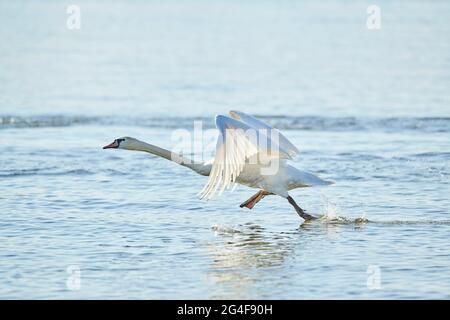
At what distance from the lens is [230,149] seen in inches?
447

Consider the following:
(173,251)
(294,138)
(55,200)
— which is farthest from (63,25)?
(173,251)

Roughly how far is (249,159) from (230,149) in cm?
111

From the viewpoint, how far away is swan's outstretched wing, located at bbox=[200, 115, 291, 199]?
1124 cm

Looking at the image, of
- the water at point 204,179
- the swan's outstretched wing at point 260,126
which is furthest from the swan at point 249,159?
the water at point 204,179

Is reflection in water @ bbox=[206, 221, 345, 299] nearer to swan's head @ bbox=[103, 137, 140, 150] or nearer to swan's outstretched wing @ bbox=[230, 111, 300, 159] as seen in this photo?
swan's outstretched wing @ bbox=[230, 111, 300, 159]

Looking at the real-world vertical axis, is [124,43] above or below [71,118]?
above

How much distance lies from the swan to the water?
525 mm

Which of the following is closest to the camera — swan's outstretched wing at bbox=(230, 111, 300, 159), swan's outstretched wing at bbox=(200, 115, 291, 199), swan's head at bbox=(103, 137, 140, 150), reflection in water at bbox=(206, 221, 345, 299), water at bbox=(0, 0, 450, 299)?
reflection in water at bbox=(206, 221, 345, 299)

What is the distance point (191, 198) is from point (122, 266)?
147 inches

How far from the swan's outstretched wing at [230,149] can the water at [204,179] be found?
0.76 m

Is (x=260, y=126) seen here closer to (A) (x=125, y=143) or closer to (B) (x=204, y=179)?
(A) (x=125, y=143)

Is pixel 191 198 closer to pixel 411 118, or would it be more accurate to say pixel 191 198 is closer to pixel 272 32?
pixel 411 118

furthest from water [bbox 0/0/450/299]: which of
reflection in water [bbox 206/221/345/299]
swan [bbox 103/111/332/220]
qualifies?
swan [bbox 103/111/332/220]

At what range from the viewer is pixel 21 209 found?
13.3 meters
